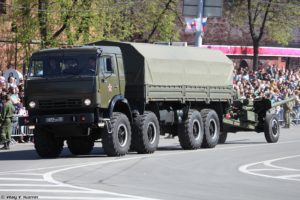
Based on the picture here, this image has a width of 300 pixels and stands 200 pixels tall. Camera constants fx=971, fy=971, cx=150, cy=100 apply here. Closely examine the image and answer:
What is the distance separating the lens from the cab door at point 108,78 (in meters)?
23.8

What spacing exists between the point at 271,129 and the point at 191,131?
192 inches

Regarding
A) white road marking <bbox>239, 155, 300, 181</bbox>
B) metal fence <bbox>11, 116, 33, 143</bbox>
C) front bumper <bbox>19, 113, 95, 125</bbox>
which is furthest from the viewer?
metal fence <bbox>11, 116, 33, 143</bbox>

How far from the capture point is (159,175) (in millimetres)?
18672

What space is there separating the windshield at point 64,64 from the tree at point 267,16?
129 ft

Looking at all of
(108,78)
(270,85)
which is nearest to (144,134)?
(108,78)

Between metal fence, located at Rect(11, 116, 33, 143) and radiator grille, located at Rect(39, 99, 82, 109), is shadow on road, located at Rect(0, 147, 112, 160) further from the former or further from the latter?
metal fence, located at Rect(11, 116, 33, 143)

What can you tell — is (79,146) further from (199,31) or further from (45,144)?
(199,31)

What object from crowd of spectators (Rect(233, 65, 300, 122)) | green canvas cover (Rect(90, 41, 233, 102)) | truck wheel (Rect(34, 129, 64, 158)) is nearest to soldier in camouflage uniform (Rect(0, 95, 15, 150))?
truck wheel (Rect(34, 129, 64, 158))

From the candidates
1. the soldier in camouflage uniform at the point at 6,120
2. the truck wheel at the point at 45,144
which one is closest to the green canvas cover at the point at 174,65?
the truck wheel at the point at 45,144

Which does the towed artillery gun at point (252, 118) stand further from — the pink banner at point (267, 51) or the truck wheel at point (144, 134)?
the pink banner at point (267, 51)

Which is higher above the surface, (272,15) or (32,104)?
(272,15)

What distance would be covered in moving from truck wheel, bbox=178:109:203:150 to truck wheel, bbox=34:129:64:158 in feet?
12.8

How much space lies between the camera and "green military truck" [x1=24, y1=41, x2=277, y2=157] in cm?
2361

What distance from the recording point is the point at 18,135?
3075 centimetres
